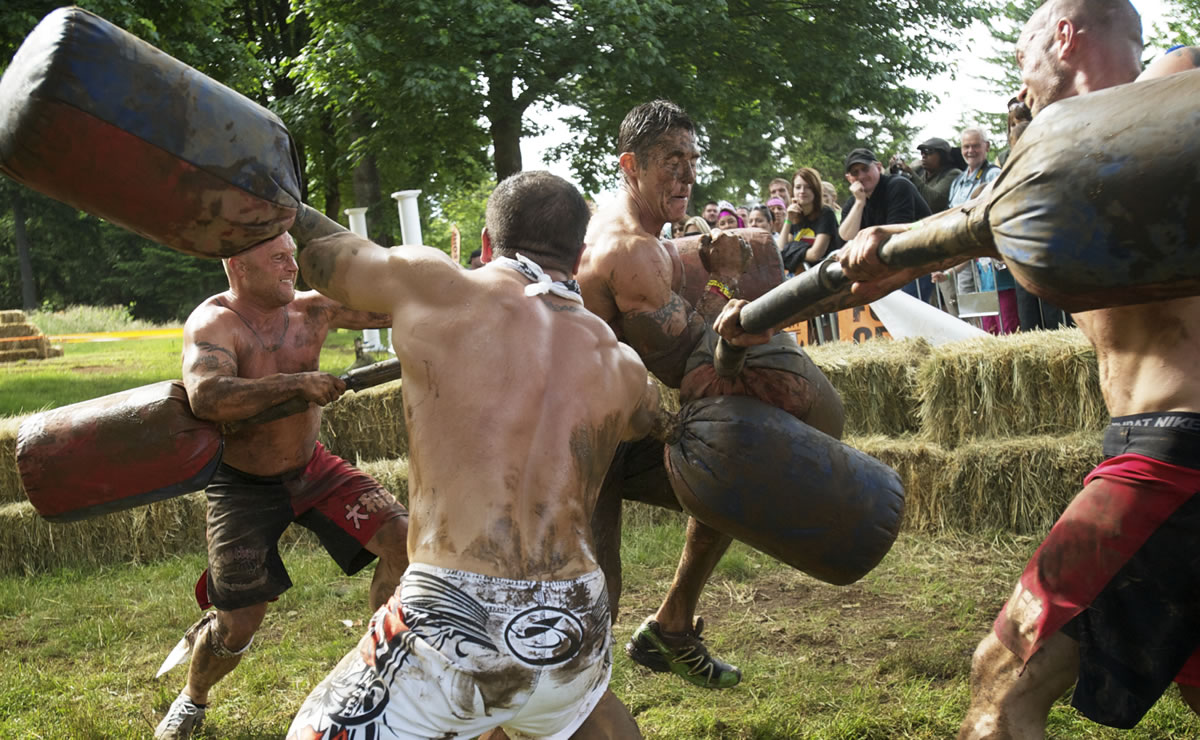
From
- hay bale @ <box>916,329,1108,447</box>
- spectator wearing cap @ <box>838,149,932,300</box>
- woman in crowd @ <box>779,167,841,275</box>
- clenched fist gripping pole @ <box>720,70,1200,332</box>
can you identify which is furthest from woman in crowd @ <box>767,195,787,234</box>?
clenched fist gripping pole @ <box>720,70,1200,332</box>

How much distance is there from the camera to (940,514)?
5855 millimetres

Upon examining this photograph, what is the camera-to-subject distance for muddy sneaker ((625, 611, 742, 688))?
386 cm

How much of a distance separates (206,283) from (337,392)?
3279cm

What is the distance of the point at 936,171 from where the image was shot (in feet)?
26.6

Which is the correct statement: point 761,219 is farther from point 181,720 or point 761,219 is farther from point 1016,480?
point 181,720

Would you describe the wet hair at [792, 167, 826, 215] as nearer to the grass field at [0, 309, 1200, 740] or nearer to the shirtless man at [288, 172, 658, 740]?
the grass field at [0, 309, 1200, 740]

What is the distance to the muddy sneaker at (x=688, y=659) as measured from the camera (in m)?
3.86

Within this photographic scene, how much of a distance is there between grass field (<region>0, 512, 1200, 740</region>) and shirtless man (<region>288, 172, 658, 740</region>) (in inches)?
60.3

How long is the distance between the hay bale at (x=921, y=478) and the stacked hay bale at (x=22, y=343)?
14054 mm

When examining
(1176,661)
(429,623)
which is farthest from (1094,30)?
(429,623)

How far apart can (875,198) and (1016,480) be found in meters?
2.58

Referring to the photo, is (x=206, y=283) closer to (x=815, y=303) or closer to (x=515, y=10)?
(x=515, y=10)

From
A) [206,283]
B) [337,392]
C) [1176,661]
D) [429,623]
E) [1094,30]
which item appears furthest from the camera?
[206,283]

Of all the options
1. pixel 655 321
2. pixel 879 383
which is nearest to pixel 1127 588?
pixel 655 321
